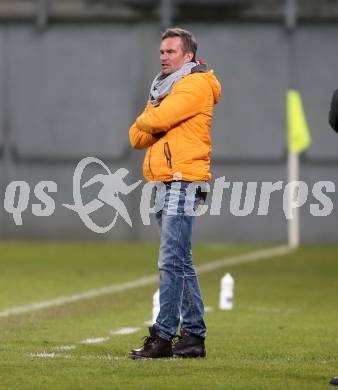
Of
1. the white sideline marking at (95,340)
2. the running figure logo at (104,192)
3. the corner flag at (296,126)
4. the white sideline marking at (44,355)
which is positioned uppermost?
the corner flag at (296,126)

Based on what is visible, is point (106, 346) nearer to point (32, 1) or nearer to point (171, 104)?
point (171, 104)

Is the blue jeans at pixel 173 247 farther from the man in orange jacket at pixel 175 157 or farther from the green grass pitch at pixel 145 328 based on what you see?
the green grass pitch at pixel 145 328

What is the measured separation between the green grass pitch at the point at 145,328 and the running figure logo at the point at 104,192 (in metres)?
3.82

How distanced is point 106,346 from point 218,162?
53.4 feet

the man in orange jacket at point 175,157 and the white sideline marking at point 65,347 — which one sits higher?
the man in orange jacket at point 175,157

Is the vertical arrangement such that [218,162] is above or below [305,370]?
above

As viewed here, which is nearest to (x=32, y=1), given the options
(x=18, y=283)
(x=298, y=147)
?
(x=298, y=147)

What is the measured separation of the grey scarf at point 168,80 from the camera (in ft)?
27.7

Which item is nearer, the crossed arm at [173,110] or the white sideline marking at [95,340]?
the crossed arm at [173,110]

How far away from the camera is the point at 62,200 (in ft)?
84.5

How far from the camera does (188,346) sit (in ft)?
28.2

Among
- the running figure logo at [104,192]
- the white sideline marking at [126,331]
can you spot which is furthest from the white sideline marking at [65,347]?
the running figure logo at [104,192]

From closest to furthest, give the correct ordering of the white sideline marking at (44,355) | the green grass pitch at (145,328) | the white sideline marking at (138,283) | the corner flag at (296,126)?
the green grass pitch at (145,328) < the white sideline marking at (44,355) < the white sideline marking at (138,283) < the corner flag at (296,126)

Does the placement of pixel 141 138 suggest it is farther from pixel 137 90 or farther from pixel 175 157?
pixel 137 90
